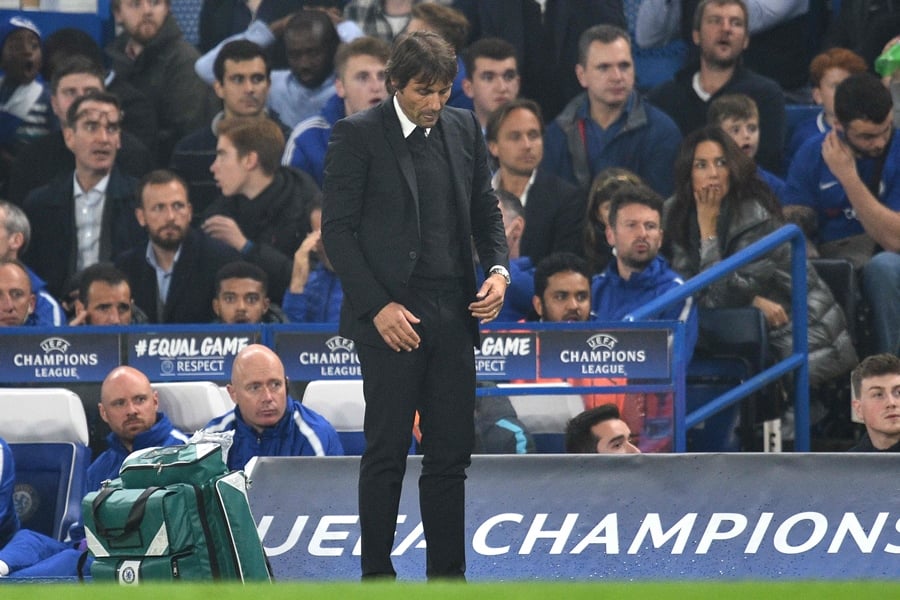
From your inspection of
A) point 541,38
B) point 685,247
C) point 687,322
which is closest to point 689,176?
point 685,247

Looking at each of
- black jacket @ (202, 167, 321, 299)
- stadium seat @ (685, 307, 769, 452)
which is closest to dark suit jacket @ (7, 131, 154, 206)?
black jacket @ (202, 167, 321, 299)

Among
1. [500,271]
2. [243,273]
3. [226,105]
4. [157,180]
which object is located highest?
[226,105]

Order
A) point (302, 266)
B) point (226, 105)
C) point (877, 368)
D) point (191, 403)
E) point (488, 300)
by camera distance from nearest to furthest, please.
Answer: point (488, 300) → point (877, 368) → point (191, 403) → point (302, 266) → point (226, 105)

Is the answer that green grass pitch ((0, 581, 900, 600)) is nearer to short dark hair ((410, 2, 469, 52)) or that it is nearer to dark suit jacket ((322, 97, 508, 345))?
dark suit jacket ((322, 97, 508, 345))

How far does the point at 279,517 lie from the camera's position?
6.93 metres

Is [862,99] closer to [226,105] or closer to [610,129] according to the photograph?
[610,129]

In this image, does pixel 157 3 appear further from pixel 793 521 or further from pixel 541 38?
pixel 793 521

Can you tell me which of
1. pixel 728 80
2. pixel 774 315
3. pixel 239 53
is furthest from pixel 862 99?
pixel 239 53

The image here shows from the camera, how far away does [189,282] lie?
9.94 m

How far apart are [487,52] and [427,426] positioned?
4975 millimetres

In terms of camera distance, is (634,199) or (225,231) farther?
(225,231)

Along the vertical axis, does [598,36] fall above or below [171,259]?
above

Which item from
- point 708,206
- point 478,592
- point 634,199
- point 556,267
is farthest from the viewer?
point 708,206

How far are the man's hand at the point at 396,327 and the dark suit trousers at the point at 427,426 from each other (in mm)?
82
